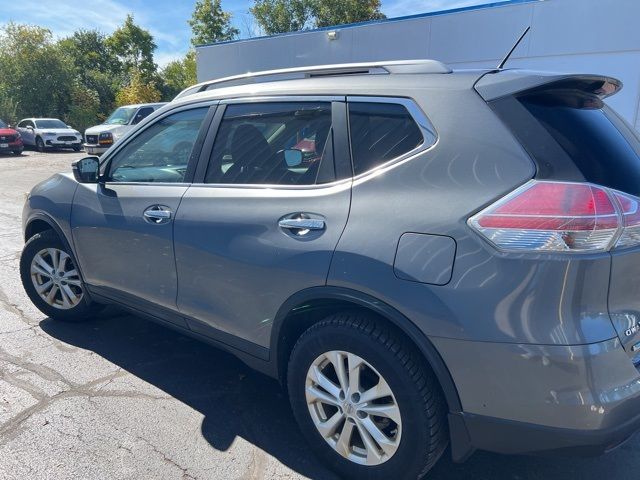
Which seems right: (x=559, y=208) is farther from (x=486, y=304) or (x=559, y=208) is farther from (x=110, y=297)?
(x=110, y=297)

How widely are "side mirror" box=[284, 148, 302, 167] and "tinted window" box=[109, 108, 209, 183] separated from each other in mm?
722

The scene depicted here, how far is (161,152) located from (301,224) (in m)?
1.54

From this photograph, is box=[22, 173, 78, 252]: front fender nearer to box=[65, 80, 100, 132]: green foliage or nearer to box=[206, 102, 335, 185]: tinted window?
box=[206, 102, 335, 185]: tinted window

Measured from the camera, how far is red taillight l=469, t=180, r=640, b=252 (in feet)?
5.69

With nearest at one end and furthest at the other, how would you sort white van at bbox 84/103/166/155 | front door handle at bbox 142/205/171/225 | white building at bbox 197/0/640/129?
front door handle at bbox 142/205/171/225
white building at bbox 197/0/640/129
white van at bbox 84/103/166/155

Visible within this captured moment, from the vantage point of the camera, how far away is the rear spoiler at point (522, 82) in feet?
6.37

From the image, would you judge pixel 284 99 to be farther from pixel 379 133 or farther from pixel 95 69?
pixel 95 69

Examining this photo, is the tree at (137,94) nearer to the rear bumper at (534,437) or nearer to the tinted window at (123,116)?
the tinted window at (123,116)

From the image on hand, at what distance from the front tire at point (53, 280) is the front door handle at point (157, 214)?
3.84 ft

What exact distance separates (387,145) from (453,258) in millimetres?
626

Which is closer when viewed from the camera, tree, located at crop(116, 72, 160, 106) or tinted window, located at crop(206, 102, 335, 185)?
tinted window, located at crop(206, 102, 335, 185)

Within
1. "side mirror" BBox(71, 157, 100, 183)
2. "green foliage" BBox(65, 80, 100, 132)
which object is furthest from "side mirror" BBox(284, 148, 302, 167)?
"green foliage" BBox(65, 80, 100, 132)

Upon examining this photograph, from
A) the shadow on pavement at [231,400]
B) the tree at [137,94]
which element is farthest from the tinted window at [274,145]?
the tree at [137,94]

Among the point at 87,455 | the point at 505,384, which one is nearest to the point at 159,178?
the point at 87,455
